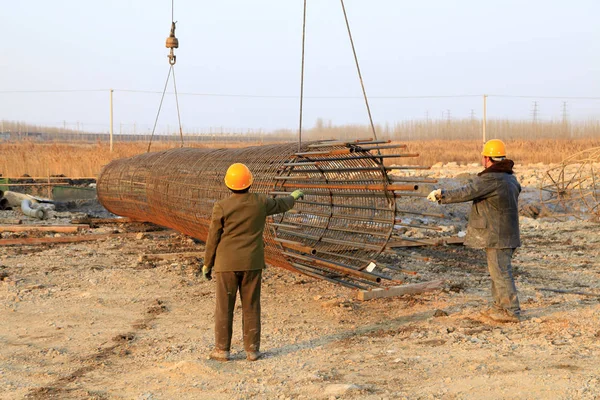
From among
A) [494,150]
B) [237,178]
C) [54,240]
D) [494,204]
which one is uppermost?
[494,150]

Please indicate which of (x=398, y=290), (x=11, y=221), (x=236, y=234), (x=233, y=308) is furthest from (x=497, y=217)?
(x=11, y=221)

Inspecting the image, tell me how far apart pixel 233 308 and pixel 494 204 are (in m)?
2.62

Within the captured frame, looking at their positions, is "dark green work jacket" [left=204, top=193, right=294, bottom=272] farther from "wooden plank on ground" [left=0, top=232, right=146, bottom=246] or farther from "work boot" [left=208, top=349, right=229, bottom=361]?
"wooden plank on ground" [left=0, top=232, right=146, bottom=246]

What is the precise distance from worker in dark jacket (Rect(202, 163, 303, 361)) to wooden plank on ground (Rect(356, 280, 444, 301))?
6.10 ft

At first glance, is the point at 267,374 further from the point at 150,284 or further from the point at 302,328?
the point at 150,284

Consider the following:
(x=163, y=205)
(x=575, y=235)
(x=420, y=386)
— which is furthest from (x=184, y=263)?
(x=575, y=235)

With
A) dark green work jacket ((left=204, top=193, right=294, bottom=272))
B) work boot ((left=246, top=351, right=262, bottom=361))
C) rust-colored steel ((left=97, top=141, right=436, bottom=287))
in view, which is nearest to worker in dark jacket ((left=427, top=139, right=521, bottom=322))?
rust-colored steel ((left=97, top=141, right=436, bottom=287))

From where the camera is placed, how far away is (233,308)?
5.42m

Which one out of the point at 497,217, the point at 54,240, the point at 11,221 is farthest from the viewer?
the point at 11,221

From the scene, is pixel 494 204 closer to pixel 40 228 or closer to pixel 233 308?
pixel 233 308

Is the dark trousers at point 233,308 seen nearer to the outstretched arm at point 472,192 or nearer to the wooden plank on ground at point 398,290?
the wooden plank on ground at point 398,290

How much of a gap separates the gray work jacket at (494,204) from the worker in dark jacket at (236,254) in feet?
6.40

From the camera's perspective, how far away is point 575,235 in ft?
39.8

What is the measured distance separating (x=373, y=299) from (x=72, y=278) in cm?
383
